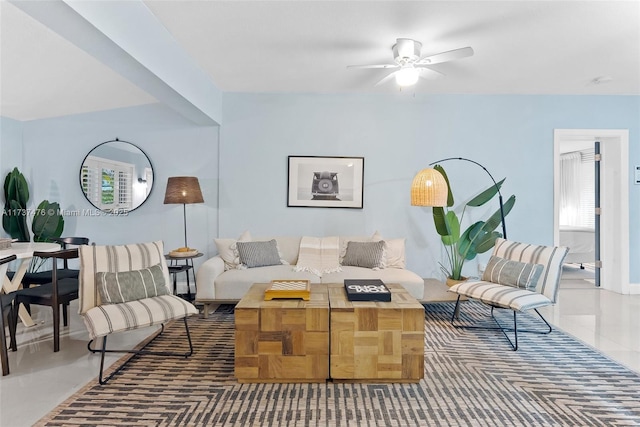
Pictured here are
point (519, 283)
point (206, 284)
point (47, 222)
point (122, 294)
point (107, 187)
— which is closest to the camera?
point (122, 294)

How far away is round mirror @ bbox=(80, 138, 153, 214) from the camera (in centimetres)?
470

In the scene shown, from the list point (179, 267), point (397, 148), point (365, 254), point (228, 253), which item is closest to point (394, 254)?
point (365, 254)

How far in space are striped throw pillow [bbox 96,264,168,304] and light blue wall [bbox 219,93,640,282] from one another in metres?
1.87

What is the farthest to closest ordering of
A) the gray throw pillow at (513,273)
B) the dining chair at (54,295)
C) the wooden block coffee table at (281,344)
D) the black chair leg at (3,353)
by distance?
the gray throw pillow at (513,273) < the dining chair at (54,295) < the black chair leg at (3,353) < the wooden block coffee table at (281,344)

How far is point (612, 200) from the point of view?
16.1 ft

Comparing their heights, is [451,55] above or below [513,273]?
above

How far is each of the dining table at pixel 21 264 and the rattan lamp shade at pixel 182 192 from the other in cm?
115

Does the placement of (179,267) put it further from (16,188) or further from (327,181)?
(16,188)

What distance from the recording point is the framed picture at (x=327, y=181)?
4.72 m

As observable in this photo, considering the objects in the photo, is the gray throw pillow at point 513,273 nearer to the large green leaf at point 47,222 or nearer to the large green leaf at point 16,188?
the large green leaf at point 47,222

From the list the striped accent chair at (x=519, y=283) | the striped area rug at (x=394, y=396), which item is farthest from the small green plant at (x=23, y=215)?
the striped accent chair at (x=519, y=283)

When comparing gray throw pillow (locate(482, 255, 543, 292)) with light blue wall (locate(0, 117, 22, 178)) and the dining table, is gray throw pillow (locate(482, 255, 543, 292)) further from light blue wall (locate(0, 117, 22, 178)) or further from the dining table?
light blue wall (locate(0, 117, 22, 178))

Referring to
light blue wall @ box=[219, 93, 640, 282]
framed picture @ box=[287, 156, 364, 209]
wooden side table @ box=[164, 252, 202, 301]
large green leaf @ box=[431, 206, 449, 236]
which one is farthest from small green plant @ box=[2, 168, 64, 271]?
large green leaf @ box=[431, 206, 449, 236]

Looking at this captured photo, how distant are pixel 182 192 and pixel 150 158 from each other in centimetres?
106
